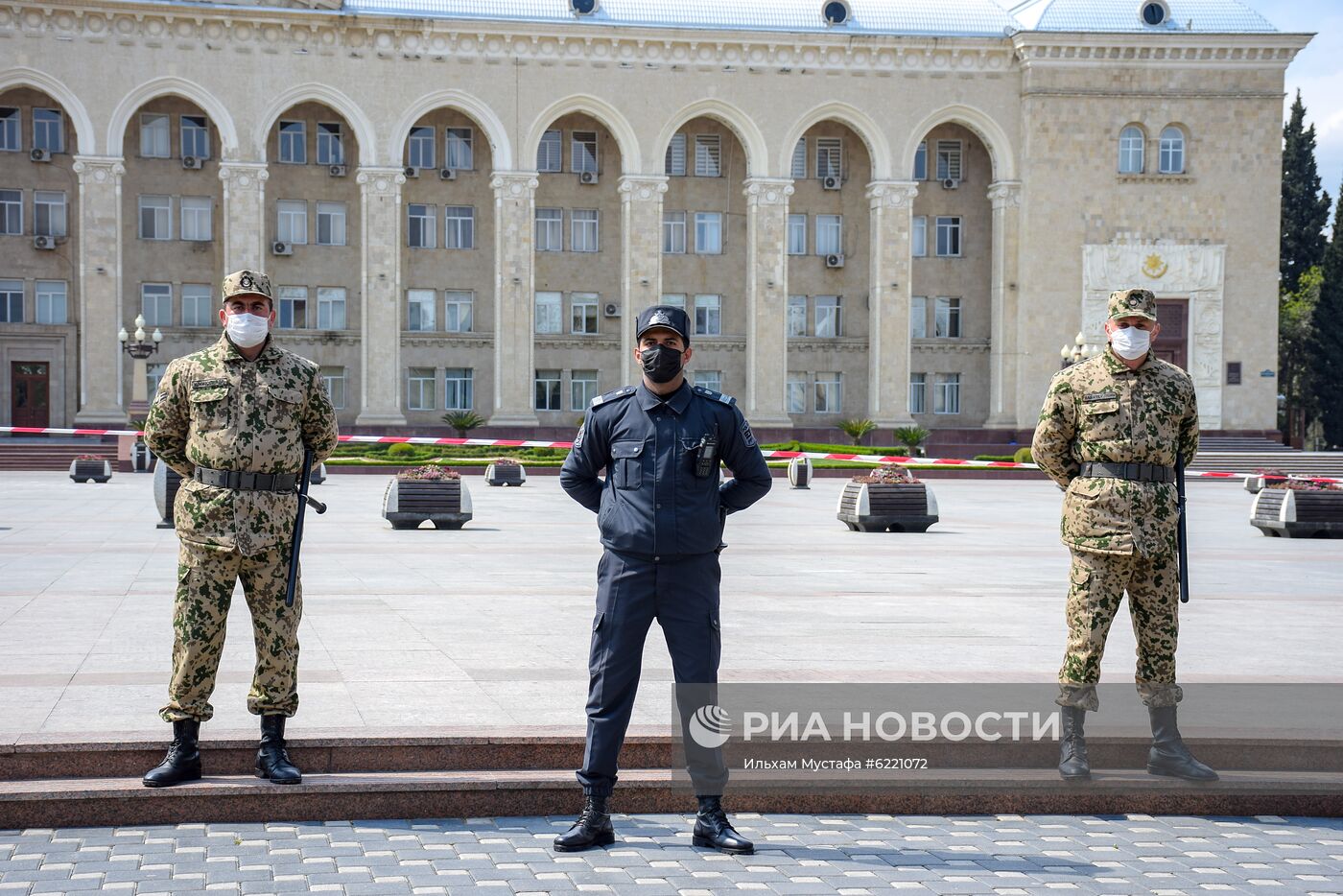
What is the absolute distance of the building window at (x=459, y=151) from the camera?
53438 millimetres

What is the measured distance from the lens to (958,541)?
772 inches

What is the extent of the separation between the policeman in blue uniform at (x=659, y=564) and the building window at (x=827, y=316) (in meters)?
50.3

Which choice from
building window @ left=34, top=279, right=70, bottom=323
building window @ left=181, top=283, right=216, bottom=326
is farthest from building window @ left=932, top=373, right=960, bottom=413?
building window @ left=34, top=279, right=70, bottom=323

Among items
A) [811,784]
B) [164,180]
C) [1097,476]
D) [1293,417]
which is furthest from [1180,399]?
[1293,417]

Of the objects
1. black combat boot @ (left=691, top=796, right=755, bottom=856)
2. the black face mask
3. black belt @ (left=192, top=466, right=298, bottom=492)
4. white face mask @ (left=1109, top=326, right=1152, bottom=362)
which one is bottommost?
black combat boot @ (left=691, top=796, right=755, bottom=856)

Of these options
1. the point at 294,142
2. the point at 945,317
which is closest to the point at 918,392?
the point at 945,317

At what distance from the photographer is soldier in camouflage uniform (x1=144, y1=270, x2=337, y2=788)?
625cm

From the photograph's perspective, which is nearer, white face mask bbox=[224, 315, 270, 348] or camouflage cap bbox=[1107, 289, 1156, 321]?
white face mask bbox=[224, 315, 270, 348]

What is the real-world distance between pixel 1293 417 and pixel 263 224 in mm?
48673

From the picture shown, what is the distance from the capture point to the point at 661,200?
52875 millimetres

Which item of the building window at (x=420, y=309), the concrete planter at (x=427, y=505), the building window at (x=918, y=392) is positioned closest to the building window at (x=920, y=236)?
the building window at (x=918, y=392)

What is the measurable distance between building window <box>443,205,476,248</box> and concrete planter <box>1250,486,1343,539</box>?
3689 cm

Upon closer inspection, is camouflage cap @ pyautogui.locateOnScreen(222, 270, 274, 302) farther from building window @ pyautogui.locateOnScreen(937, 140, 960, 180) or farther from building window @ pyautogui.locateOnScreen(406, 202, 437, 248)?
building window @ pyautogui.locateOnScreen(937, 140, 960, 180)

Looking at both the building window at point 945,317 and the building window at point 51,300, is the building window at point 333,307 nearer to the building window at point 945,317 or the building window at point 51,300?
the building window at point 51,300
